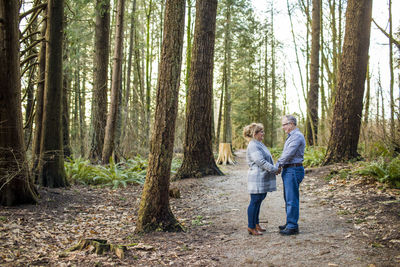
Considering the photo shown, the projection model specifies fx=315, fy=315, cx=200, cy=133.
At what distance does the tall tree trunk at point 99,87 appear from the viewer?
11.9m

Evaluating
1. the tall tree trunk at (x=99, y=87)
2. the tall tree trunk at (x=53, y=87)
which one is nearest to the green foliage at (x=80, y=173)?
the tall tree trunk at (x=53, y=87)

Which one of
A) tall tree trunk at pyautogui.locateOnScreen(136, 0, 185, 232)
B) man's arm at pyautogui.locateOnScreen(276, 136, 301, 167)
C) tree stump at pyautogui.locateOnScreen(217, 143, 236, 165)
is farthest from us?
tree stump at pyautogui.locateOnScreen(217, 143, 236, 165)

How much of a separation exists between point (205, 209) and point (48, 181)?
381 centimetres

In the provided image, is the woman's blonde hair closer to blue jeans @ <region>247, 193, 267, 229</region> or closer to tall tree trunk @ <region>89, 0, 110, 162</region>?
blue jeans @ <region>247, 193, 267, 229</region>

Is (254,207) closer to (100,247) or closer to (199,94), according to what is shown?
(100,247)

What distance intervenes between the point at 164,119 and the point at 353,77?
6.44 metres

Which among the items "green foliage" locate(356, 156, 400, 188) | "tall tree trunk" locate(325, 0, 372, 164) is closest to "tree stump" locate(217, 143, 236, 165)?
"tall tree trunk" locate(325, 0, 372, 164)

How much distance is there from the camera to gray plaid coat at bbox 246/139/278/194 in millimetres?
4680

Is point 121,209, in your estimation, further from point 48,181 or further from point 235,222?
point 235,222

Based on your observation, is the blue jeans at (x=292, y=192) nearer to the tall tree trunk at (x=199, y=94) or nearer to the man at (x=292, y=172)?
the man at (x=292, y=172)

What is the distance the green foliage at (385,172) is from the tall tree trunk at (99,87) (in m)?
8.97

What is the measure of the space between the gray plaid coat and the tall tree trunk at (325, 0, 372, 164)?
5.18 meters

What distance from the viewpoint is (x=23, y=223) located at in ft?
16.3

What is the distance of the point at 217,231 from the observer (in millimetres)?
5297
